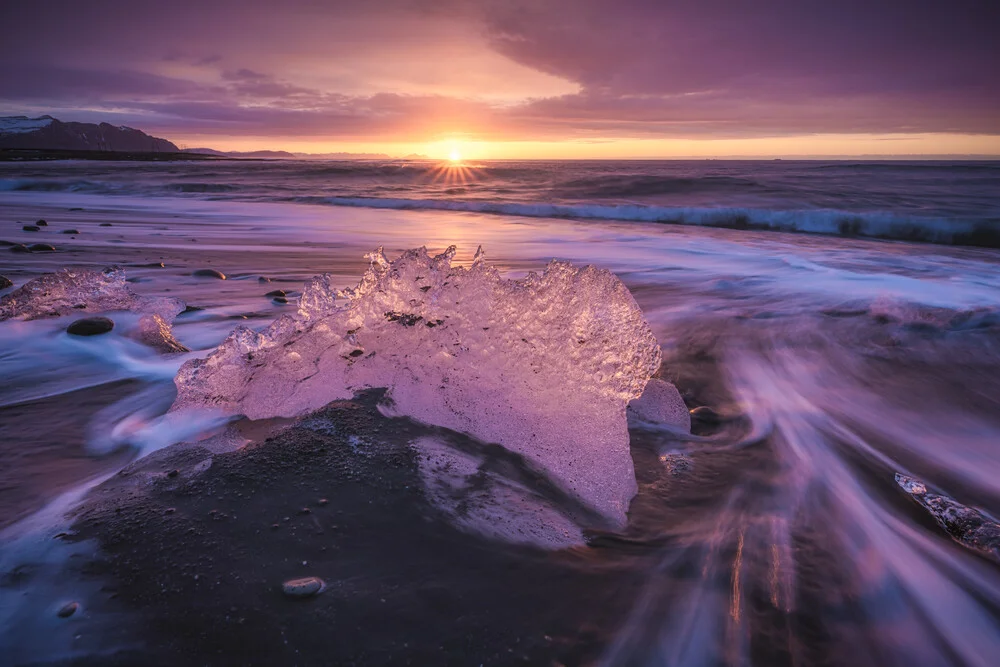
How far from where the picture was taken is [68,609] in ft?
3.82

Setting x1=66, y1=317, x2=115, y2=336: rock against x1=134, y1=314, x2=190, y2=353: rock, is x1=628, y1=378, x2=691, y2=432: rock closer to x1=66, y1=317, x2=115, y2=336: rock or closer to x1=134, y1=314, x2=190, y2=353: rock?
x1=134, y1=314, x2=190, y2=353: rock

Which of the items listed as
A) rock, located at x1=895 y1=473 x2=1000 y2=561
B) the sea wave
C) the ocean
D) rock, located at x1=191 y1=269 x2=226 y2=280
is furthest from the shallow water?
the ocean

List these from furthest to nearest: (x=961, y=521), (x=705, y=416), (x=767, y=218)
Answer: (x=767, y=218)
(x=705, y=416)
(x=961, y=521)

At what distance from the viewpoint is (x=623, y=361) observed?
2.24 m

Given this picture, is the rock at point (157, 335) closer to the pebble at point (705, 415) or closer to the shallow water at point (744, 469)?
the shallow water at point (744, 469)

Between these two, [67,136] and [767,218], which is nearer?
[767,218]

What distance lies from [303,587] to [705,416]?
199cm

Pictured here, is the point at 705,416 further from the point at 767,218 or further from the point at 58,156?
the point at 58,156

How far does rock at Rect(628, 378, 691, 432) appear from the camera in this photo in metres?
2.46

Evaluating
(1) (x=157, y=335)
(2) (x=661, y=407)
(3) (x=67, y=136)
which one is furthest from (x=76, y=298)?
(3) (x=67, y=136)

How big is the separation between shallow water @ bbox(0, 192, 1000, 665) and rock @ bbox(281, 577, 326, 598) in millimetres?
88

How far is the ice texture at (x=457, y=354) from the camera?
2.11 metres

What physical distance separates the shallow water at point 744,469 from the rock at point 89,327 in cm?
8

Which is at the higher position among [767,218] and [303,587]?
[767,218]
